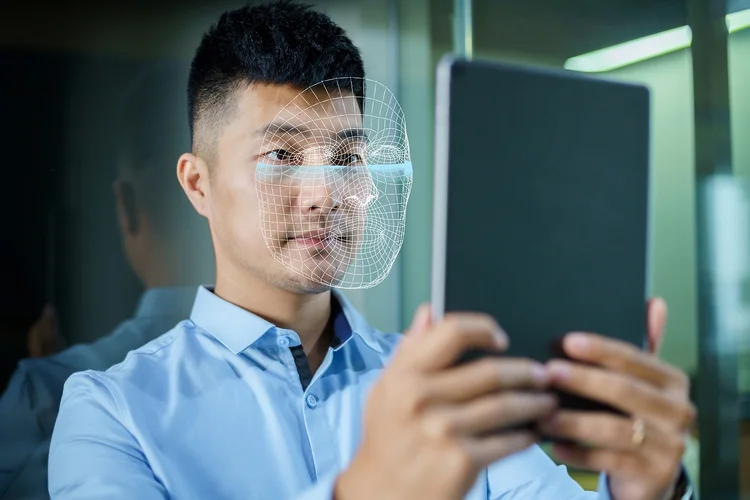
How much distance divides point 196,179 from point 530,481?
566 millimetres

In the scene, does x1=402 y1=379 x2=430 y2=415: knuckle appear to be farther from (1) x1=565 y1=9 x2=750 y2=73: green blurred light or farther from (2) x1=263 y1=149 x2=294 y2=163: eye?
(1) x1=565 y1=9 x2=750 y2=73: green blurred light

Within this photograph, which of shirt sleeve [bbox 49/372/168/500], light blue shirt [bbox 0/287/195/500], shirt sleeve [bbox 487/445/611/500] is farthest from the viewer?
light blue shirt [bbox 0/287/195/500]

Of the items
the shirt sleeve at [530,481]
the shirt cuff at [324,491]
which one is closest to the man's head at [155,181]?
the shirt sleeve at [530,481]

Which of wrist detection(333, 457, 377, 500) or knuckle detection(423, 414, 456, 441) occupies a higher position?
knuckle detection(423, 414, 456, 441)

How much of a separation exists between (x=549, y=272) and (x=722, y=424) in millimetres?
1012

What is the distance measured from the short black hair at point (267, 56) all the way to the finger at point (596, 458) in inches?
Answer: 21.9

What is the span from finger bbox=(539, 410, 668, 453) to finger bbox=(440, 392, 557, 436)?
24 mm

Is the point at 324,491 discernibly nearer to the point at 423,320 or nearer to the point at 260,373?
the point at 423,320

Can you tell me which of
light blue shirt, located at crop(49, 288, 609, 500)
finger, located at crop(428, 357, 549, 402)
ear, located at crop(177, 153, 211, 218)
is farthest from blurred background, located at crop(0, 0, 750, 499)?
finger, located at crop(428, 357, 549, 402)

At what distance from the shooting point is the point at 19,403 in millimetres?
1023

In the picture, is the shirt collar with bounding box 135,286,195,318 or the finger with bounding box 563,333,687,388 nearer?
the finger with bounding box 563,333,687,388

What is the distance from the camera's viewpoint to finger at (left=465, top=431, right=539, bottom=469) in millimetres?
400

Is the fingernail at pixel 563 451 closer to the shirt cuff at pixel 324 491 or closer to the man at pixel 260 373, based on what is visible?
the man at pixel 260 373

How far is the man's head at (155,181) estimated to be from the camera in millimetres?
1094
